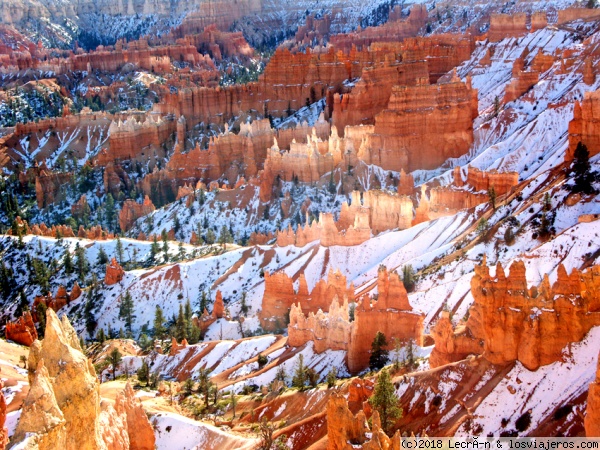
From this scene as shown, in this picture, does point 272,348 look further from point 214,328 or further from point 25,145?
point 25,145

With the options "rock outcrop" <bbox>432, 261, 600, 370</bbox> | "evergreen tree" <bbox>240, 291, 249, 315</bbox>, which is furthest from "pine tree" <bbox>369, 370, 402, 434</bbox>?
"evergreen tree" <bbox>240, 291, 249, 315</bbox>

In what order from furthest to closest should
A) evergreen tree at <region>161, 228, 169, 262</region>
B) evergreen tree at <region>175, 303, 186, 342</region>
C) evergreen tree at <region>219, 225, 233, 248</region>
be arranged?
evergreen tree at <region>219, 225, 233, 248</region> < evergreen tree at <region>161, 228, 169, 262</region> < evergreen tree at <region>175, 303, 186, 342</region>

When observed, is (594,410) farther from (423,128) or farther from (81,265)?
(423,128)

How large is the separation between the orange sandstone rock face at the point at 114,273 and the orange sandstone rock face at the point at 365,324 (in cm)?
2677

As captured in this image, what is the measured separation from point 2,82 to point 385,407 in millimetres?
147907

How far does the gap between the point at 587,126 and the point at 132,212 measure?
174 feet

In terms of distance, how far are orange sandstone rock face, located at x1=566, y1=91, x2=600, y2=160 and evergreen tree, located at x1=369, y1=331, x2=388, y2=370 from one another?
77.4ft

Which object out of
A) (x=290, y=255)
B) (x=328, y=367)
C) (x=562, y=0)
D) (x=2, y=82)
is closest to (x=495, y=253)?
(x=328, y=367)

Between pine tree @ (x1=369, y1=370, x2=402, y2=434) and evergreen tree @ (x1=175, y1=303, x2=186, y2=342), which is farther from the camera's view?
evergreen tree @ (x1=175, y1=303, x2=186, y2=342)

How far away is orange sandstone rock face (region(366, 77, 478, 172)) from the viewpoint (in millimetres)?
89875

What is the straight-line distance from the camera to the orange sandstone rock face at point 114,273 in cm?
7044

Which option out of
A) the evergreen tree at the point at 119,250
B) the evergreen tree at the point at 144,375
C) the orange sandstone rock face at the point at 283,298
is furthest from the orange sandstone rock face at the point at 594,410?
the evergreen tree at the point at 119,250

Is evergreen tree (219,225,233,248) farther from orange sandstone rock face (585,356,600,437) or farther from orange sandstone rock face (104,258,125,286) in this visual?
orange sandstone rock face (585,356,600,437)

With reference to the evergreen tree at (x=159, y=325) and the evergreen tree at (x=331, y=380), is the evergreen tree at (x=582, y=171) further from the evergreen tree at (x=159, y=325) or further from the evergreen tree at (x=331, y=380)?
the evergreen tree at (x=159, y=325)
